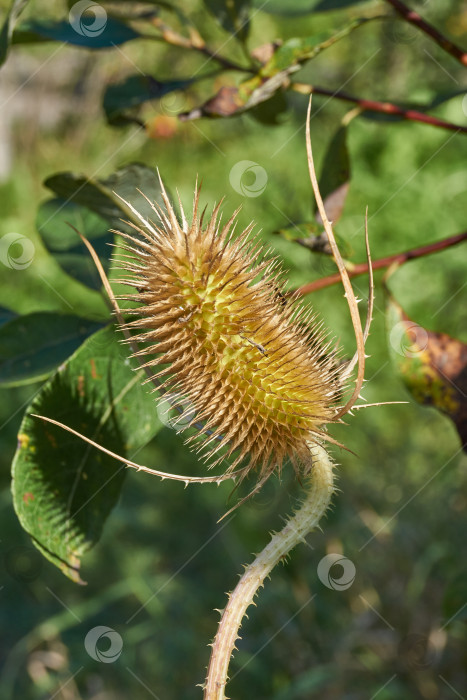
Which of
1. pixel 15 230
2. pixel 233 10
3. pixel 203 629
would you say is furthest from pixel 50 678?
pixel 15 230

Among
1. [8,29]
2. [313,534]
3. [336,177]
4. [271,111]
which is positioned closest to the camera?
[8,29]

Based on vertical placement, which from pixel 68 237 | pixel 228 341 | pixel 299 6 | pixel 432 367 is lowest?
pixel 432 367

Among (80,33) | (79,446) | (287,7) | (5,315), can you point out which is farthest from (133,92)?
(79,446)

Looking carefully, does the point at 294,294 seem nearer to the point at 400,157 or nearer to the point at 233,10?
the point at 233,10

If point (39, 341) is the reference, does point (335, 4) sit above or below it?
above

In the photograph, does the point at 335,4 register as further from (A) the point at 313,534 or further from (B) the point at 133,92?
(A) the point at 313,534

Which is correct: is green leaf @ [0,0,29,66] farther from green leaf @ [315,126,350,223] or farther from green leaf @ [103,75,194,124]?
green leaf @ [315,126,350,223]

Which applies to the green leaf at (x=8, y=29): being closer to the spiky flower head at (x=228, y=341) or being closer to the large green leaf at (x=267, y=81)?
the large green leaf at (x=267, y=81)
